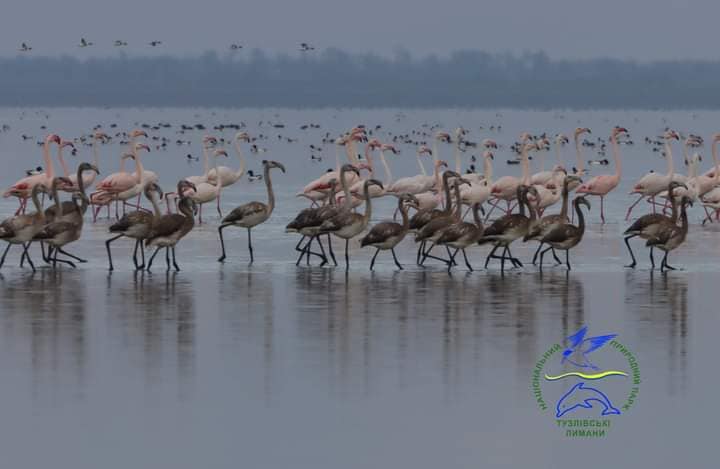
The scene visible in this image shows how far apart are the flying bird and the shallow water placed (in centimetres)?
15

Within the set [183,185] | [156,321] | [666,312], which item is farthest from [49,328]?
[183,185]

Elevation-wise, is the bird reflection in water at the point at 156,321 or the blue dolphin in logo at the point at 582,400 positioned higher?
the bird reflection in water at the point at 156,321

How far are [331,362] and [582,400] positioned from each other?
242 cm

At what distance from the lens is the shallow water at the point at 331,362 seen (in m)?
11.9

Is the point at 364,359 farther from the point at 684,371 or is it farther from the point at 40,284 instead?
the point at 40,284

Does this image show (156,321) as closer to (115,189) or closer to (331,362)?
(331,362)

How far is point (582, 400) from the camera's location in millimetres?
13258

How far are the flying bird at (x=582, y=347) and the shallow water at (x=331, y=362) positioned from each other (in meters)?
0.15

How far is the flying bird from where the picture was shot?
1479 centimetres

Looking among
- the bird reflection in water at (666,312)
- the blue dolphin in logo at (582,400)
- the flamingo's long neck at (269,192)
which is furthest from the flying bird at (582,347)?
the flamingo's long neck at (269,192)

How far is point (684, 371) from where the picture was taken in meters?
14.5

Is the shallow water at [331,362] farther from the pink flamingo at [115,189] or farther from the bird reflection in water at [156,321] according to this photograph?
the pink flamingo at [115,189]

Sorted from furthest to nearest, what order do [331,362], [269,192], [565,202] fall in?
[269,192] < [565,202] < [331,362]

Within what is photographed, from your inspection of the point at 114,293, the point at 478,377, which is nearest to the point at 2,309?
the point at 114,293
